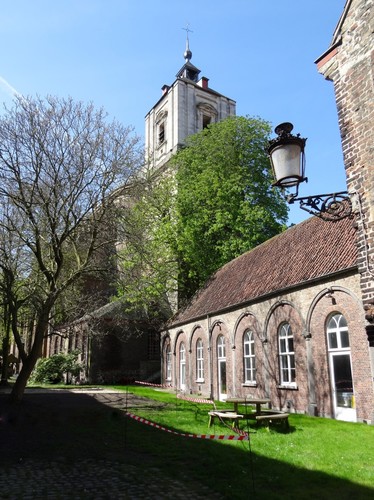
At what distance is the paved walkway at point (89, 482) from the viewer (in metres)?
6.14

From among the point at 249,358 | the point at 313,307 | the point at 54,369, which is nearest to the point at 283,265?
the point at 313,307

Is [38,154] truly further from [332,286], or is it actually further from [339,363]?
A: [339,363]

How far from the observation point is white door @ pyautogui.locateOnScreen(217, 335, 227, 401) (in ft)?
71.3

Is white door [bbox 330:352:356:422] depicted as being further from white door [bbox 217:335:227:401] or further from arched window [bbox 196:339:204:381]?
arched window [bbox 196:339:204:381]

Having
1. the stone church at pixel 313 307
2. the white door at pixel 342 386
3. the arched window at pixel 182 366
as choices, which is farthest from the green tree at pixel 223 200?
the white door at pixel 342 386

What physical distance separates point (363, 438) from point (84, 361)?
28722 millimetres

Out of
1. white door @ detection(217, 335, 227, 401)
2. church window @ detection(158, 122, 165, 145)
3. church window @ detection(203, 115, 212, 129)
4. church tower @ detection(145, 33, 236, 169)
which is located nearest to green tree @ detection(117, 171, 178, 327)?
white door @ detection(217, 335, 227, 401)

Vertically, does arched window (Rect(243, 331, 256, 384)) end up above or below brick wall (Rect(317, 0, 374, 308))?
below

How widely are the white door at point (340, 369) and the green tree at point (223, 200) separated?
14.2 meters

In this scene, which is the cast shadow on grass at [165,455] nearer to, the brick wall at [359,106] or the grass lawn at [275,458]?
the grass lawn at [275,458]

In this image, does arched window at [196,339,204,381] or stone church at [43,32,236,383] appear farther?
stone church at [43,32,236,383]

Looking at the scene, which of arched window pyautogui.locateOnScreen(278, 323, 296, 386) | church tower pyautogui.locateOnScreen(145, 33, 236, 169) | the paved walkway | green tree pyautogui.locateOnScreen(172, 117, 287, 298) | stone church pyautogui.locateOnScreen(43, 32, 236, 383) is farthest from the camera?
church tower pyautogui.locateOnScreen(145, 33, 236, 169)

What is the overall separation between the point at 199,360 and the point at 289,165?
20.5 metres

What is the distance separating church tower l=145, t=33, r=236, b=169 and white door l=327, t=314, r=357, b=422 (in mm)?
27864
